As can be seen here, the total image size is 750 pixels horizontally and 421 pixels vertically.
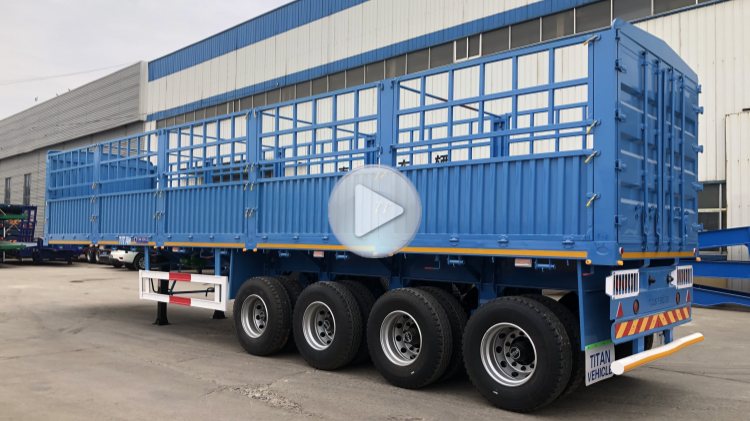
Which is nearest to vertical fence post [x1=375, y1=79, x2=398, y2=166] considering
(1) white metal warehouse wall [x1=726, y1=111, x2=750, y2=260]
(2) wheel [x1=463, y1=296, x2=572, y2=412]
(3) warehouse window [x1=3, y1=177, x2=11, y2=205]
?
(2) wheel [x1=463, y1=296, x2=572, y2=412]

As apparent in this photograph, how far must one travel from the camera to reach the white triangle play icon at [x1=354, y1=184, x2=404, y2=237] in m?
6.80

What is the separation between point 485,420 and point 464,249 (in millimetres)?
1648

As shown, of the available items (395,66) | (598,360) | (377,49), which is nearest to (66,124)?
(377,49)

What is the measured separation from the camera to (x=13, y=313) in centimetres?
1183

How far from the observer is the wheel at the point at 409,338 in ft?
20.0

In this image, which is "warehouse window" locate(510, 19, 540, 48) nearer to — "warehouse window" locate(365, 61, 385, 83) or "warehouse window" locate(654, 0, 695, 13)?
"warehouse window" locate(654, 0, 695, 13)

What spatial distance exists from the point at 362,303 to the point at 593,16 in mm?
13035

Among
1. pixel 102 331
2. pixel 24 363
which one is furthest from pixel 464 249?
pixel 102 331

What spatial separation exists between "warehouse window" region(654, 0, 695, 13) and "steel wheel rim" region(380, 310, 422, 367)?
1329 cm

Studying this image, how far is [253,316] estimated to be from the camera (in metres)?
8.30

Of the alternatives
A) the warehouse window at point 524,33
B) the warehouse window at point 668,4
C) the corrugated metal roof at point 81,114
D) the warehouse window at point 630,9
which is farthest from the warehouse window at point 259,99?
the warehouse window at point 668,4

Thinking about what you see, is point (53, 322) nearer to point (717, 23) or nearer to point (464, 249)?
point (464, 249)
